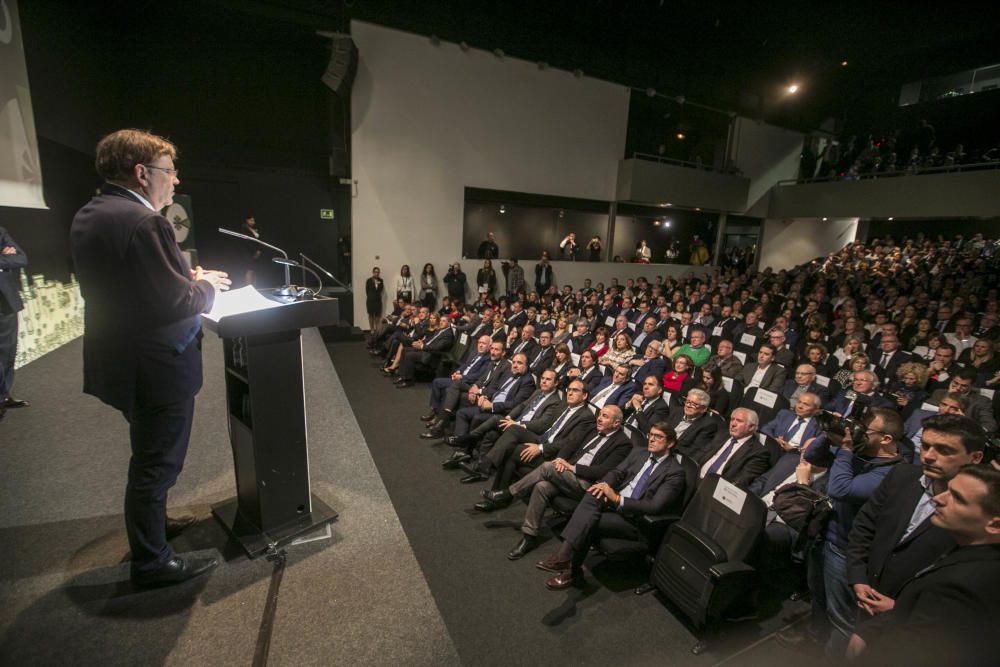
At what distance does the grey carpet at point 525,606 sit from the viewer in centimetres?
204

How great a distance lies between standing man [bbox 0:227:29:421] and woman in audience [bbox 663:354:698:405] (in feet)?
16.5

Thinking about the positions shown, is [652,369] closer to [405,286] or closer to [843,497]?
[843,497]

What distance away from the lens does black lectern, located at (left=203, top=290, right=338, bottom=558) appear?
1636 millimetres

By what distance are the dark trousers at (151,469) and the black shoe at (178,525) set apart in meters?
0.32

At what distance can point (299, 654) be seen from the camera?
4.50ft

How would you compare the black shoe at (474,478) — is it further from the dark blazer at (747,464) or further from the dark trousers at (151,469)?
the dark trousers at (151,469)

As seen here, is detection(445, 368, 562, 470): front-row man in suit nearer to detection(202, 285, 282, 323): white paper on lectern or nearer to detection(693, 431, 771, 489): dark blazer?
detection(693, 431, 771, 489): dark blazer

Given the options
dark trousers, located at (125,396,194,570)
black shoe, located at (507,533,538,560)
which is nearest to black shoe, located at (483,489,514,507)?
black shoe, located at (507,533,538,560)

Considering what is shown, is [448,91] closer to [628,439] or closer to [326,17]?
[326,17]

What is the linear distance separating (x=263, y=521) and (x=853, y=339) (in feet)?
18.2

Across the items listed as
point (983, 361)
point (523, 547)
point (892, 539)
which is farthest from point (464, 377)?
point (983, 361)

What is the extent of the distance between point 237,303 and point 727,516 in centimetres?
238

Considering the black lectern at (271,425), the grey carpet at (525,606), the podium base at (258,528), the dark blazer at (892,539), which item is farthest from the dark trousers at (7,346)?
the dark blazer at (892,539)

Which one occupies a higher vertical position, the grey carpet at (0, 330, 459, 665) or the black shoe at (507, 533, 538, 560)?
the grey carpet at (0, 330, 459, 665)
